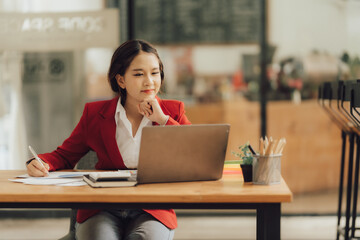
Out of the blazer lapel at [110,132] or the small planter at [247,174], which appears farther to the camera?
the blazer lapel at [110,132]

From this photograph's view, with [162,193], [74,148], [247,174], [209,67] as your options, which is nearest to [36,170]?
[74,148]

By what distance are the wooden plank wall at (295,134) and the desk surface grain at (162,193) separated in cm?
271

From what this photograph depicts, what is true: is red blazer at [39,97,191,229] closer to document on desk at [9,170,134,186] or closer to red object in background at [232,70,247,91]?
document on desk at [9,170,134,186]

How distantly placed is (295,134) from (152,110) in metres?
2.55

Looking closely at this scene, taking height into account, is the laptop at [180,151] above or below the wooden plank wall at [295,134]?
above

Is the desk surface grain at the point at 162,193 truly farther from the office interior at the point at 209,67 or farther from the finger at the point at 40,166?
the office interior at the point at 209,67

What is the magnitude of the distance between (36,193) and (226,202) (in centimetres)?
63

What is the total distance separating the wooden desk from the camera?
67.9 inches

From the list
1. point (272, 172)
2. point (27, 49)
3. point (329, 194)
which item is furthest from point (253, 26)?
point (272, 172)

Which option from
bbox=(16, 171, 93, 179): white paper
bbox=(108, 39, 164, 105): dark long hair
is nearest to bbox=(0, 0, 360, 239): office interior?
bbox=(108, 39, 164, 105): dark long hair

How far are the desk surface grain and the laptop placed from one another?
0.13 ft

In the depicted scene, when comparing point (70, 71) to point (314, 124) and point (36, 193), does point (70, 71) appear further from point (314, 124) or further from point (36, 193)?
point (36, 193)

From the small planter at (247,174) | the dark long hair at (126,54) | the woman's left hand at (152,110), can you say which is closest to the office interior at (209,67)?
the dark long hair at (126,54)

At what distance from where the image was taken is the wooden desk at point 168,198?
1.73m
